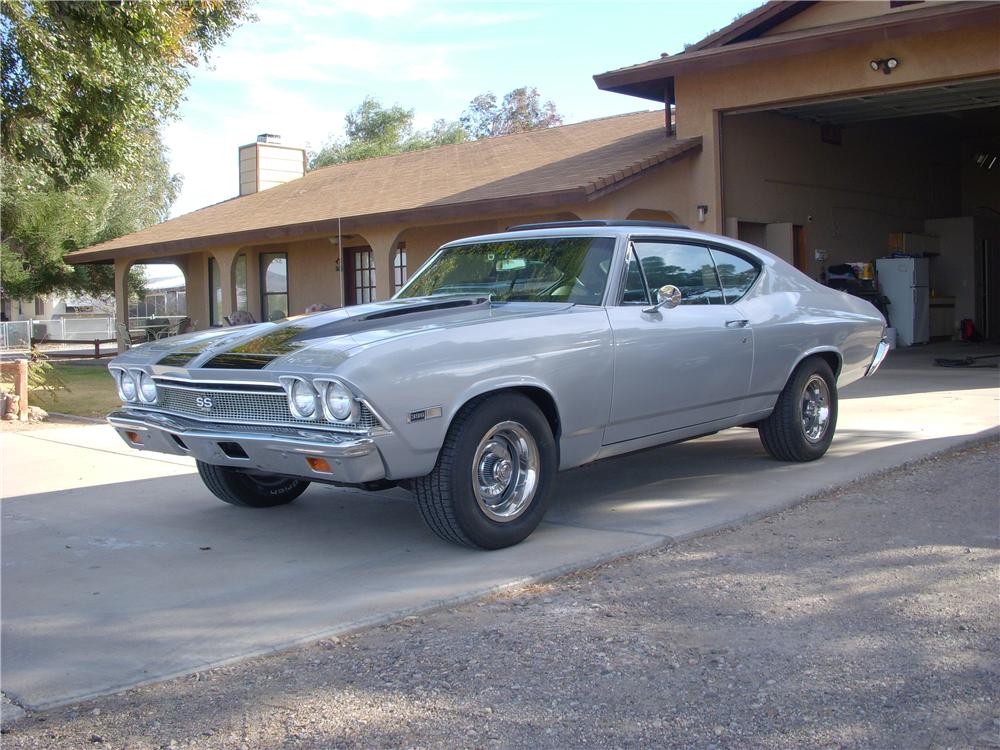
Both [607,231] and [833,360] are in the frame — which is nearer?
[607,231]

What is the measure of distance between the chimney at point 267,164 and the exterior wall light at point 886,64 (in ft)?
49.6

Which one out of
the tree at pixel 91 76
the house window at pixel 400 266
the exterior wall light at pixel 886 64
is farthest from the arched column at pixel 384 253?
the exterior wall light at pixel 886 64

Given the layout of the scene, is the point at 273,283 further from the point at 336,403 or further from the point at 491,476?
the point at 336,403

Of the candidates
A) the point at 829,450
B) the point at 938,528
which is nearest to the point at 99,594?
the point at 938,528

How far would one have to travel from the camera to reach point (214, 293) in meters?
23.2

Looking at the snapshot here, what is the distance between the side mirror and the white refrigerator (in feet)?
48.8

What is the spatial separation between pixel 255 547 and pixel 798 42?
415 inches

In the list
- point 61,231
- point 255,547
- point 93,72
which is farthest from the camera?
point 61,231

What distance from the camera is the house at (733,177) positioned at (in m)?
13.2

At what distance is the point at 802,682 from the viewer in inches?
135

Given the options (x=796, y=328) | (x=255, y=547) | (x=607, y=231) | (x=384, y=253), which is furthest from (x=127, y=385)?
(x=384, y=253)

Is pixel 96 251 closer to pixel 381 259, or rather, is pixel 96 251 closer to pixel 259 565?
pixel 381 259

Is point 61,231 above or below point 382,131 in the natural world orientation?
below

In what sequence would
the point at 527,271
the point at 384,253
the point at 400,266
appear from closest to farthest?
the point at 527,271, the point at 384,253, the point at 400,266
